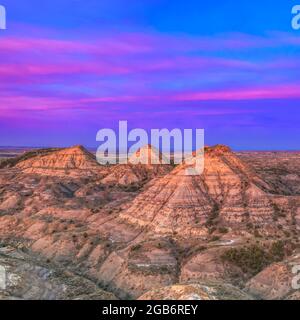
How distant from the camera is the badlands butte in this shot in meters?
65.3

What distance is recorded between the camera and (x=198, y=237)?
88750mm

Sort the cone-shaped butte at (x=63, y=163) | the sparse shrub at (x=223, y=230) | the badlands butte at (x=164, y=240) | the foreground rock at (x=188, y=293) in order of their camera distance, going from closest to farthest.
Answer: the foreground rock at (x=188, y=293) → the badlands butte at (x=164, y=240) → the sparse shrub at (x=223, y=230) → the cone-shaped butte at (x=63, y=163)

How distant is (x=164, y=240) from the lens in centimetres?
8744

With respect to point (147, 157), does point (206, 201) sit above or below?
below

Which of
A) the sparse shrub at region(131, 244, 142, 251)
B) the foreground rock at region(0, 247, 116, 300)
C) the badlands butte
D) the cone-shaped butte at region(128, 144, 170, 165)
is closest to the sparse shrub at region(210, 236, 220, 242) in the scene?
the badlands butte

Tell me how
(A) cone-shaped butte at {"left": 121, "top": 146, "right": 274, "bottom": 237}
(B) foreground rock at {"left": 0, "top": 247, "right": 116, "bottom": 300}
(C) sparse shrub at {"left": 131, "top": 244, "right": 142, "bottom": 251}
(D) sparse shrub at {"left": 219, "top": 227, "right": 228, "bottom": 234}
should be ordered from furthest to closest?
(A) cone-shaped butte at {"left": 121, "top": 146, "right": 274, "bottom": 237} → (D) sparse shrub at {"left": 219, "top": 227, "right": 228, "bottom": 234} → (C) sparse shrub at {"left": 131, "top": 244, "right": 142, "bottom": 251} → (B) foreground rock at {"left": 0, "top": 247, "right": 116, "bottom": 300}

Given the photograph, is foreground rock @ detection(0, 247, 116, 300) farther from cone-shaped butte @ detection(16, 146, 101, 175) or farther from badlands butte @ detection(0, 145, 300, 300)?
cone-shaped butte @ detection(16, 146, 101, 175)

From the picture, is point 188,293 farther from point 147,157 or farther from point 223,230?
point 147,157

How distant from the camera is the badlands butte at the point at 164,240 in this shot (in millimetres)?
65312

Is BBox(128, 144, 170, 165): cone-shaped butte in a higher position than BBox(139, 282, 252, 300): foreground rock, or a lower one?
higher

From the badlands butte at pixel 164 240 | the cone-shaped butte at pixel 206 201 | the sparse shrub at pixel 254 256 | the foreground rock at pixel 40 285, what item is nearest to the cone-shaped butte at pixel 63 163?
the badlands butte at pixel 164 240

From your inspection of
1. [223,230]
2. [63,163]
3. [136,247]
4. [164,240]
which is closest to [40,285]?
[136,247]

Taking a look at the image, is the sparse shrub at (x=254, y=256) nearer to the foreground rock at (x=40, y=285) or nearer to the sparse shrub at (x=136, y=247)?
the sparse shrub at (x=136, y=247)

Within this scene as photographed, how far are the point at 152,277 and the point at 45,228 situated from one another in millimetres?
40738
